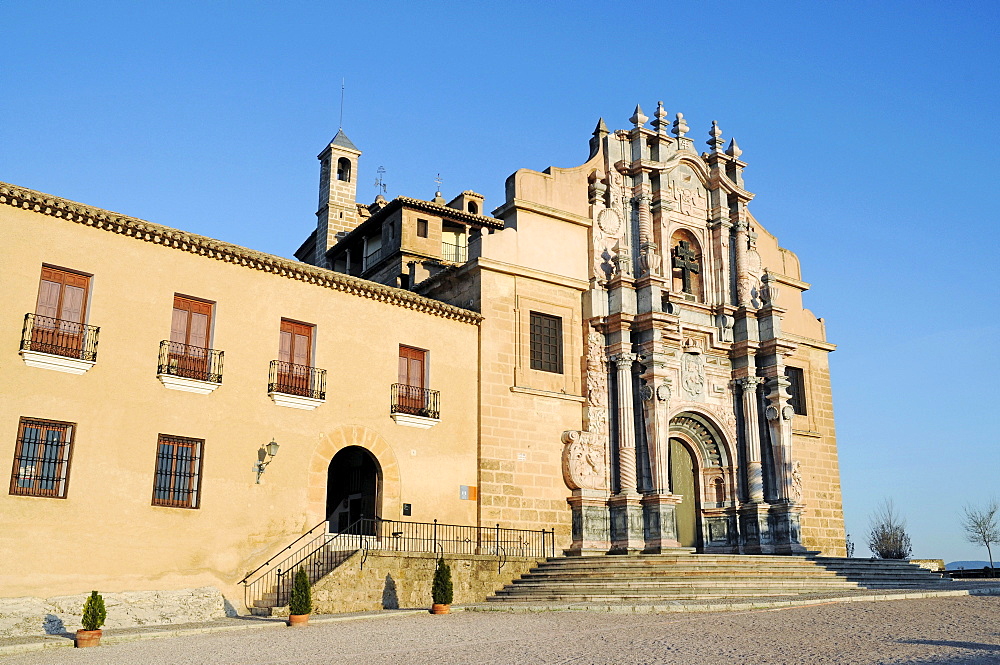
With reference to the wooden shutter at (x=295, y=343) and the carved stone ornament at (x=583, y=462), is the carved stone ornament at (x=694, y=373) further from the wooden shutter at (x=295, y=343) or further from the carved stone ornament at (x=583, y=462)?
the wooden shutter at (x=295, y=343)

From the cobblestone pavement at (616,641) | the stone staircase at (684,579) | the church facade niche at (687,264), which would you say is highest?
the church facade niche at (687,264)

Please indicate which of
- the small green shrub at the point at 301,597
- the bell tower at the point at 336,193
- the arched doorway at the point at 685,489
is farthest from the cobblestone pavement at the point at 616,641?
the bell tower at the point at 336,193

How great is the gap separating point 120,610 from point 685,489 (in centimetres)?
1673

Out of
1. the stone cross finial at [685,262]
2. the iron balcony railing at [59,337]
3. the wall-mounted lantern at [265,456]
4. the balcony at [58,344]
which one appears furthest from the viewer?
the stone cross finial at [685,262]

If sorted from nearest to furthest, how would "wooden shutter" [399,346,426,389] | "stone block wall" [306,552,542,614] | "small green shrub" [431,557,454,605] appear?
"small green shrub" [431,557,454,605] → "stone block wall" [306,552,542,614] → "wooden shutter" [399,346,426,389]

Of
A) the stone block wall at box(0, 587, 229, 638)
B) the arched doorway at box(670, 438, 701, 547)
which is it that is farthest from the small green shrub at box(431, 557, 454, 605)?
the arched doorway at box(670, 438, 701, 547)

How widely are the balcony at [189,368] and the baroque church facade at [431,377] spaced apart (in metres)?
0.06

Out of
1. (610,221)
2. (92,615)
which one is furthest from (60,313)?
(610,221)

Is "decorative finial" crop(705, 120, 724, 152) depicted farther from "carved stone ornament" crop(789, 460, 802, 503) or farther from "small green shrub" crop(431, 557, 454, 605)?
"small green shrub" crop(431, 557, 454, 605)

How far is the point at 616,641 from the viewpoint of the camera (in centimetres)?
1262

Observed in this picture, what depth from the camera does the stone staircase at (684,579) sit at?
19719mm

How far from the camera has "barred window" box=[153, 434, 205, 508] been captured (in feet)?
61.2

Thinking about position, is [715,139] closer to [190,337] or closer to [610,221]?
[610,221]

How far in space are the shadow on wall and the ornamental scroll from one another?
677cm
